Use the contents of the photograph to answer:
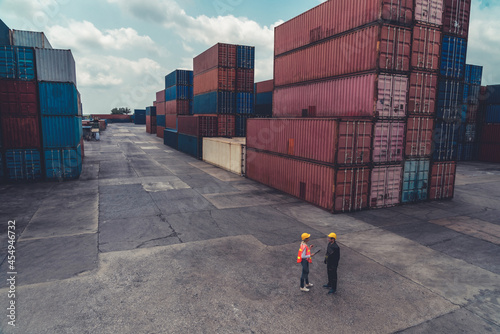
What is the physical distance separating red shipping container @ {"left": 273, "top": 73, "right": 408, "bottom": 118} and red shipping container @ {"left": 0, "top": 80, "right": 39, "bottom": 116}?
19966 millimetres

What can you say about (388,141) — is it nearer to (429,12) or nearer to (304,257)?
(429,12)

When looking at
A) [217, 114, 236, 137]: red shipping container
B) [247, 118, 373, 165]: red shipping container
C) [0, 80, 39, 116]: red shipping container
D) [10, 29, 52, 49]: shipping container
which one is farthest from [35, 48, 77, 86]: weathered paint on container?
[247, 118, 373, 165]: red shipping container

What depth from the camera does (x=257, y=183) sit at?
23891 mm

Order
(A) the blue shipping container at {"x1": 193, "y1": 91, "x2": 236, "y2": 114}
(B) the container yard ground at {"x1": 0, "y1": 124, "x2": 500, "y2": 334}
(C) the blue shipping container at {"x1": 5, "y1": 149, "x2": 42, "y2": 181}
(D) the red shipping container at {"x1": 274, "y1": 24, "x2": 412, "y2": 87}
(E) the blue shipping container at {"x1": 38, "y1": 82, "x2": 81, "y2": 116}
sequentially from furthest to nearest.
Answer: (A) the blue shipping container at {"x1": 193, "y1": 91, "x2": 236, "y2": 114} → (E) the blue shipping container at {"x1": 38, "y1": 82, "x2": 81, "y2": 116} → (C) the blue shipping container at {"x1": 5, "y1": 149, "x2": 42, "y2": 181} → (D) the red shipping container at {"x1": 274, "y1": 24, "x2": 412, "y2": 87} → (B) the container yard ground at {"x1": 0, "y1": 124, "x2": 500, "y2": 334}

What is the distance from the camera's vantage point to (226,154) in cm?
2991

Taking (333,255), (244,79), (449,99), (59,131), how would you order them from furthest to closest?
(244,79) → (59,131) → (449,99) → (333,255)

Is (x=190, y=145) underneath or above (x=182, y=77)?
underneath

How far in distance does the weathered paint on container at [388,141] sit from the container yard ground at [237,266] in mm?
3043

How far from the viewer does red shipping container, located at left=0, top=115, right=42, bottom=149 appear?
2188 centimetres

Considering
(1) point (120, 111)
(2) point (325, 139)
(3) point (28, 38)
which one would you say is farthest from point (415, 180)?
(1) point (120, 111)

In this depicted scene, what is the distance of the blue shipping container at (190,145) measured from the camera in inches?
1448

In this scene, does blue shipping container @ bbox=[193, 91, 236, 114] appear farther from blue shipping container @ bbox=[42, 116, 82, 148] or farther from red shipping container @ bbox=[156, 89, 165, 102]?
red shipping container @ bbox=[156, 89, 165, 102]

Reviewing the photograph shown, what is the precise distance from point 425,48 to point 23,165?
92.3 ft

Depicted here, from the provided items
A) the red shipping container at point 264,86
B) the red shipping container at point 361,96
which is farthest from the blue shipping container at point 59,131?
the red shipping container at point 264,86
